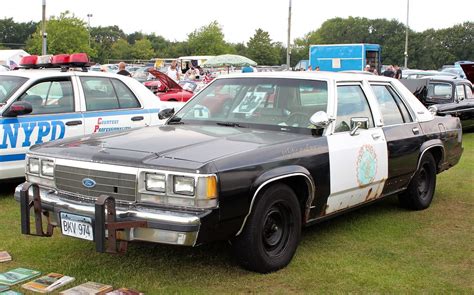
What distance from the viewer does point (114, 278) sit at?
14.0 ft

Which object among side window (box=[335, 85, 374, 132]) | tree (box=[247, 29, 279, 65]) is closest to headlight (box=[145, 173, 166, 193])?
side window (box=[335, 85, 374, 132])

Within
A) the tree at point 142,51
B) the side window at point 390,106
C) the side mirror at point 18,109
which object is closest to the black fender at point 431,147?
the side window at point 390,106

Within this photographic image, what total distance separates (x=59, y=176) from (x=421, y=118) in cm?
407

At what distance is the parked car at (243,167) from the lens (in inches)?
151

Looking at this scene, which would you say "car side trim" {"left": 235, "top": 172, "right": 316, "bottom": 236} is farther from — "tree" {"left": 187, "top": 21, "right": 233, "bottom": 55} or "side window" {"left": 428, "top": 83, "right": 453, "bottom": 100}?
"tree" {"left": 187, "top": 21, "right": 233, "bottom": 55}

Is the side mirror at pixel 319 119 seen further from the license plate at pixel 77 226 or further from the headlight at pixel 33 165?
the headlight at pixel 33 165

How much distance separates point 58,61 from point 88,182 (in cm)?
418

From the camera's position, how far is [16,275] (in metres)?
4.30

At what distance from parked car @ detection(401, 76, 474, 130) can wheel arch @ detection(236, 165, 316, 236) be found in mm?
9576

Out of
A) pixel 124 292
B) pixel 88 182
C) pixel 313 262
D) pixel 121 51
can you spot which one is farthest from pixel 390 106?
pixel 121 51

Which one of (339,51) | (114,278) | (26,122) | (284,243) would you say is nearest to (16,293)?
(114,278)

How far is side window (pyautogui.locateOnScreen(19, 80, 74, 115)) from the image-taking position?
695 centimetres

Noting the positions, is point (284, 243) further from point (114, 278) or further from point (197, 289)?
point (114, 278)

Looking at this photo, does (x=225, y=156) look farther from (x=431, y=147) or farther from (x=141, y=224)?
(x=431, y=147)
